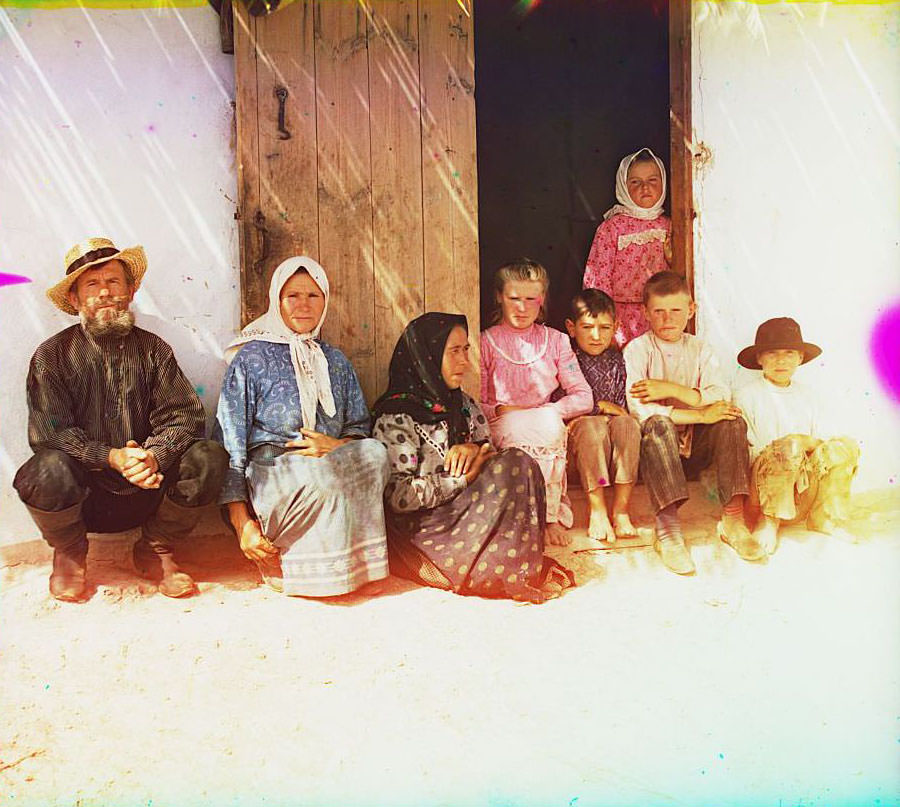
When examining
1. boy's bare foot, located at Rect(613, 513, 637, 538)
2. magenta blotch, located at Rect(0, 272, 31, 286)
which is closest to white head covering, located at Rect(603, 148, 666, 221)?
boy's bare foot, located at Rect(613, 513, 637, 538)

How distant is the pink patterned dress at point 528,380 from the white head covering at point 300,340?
86cm

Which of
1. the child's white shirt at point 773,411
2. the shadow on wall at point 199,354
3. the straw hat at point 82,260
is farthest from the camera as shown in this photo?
the child's white shirt at point 773,411

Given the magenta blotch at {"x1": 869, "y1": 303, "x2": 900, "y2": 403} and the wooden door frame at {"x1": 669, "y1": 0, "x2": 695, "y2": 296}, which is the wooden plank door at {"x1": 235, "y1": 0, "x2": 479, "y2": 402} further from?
the magenta blotch at {"x1": 869, "y1": 303, "x2": 900, "y2": 403}

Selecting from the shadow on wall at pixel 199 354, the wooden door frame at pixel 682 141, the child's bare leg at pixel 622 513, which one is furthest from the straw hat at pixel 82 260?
the wooden door frame at pixel 682 141

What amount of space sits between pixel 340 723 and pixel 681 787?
1191 mm

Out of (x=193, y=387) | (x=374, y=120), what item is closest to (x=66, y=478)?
(x=193, y=387)

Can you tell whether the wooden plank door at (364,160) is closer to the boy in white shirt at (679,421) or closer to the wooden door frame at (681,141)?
the boy in white shirt at (679,421)

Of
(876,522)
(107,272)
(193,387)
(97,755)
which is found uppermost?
(107,272)

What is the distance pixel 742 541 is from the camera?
13.7ft

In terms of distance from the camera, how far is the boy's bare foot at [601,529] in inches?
164

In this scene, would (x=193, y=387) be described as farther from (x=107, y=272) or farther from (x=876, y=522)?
(x=876, y=522)

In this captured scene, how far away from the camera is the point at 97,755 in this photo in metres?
2.95

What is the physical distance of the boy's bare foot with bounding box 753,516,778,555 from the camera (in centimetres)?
417

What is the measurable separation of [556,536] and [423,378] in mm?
956
